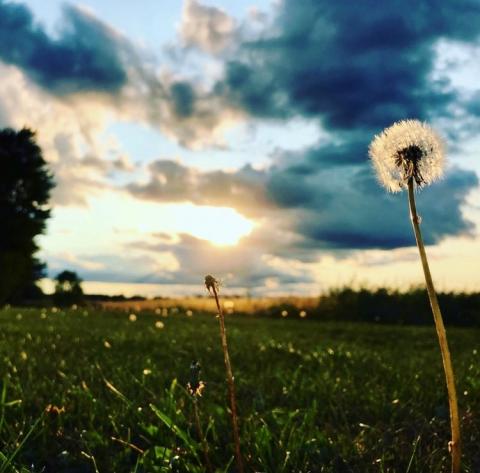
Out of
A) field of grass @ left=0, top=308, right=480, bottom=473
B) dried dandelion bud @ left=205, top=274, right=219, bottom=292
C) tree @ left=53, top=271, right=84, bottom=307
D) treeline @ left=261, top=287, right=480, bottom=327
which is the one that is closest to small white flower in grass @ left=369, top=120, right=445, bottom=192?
→ dried dandelion bud @ left=205, top=274, right=219, bottom=292

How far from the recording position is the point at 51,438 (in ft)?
12.1

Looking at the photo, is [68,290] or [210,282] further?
[68,290]

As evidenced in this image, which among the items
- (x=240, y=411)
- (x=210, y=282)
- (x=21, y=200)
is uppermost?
(x=21, y=200)

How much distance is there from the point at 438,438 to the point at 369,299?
1538 centimetres

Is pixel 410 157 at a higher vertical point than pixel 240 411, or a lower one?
higher

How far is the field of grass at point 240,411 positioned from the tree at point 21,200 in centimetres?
2645

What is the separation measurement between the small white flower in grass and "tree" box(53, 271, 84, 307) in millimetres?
30637

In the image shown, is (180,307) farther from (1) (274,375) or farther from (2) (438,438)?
(2) (438,438)

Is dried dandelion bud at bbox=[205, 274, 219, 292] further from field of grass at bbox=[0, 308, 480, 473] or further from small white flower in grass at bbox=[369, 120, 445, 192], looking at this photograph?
field of grass at bbox=[0, 308, 480, 473]

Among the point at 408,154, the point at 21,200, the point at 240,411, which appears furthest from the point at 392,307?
the point at 21,200

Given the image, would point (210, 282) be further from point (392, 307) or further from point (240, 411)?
point (392, 307)

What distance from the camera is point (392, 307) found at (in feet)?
59.7

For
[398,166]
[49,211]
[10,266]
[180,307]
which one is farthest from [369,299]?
[49,211]

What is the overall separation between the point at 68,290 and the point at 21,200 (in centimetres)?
636
